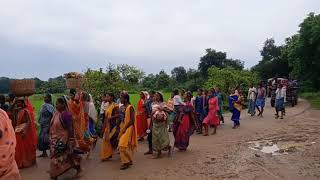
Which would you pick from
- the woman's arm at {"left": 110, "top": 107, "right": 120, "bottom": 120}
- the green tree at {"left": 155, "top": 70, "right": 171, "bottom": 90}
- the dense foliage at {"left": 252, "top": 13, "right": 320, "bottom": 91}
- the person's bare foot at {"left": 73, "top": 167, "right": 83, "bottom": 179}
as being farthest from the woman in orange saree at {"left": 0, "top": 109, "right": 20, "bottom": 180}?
the green tree at {"left": 155, "top": 70, "right": 171, "bottom": 90}

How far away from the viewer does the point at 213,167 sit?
10.1 metres

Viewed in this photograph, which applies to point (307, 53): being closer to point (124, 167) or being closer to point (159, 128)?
point (159, 128)

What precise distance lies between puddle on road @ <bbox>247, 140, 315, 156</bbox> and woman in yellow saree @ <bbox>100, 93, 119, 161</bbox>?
380cm

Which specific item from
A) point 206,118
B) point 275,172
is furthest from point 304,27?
point 275,172

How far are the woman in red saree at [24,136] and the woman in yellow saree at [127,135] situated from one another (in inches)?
80.9

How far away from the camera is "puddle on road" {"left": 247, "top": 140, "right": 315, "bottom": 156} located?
1171 centimetres

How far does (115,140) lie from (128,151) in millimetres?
907

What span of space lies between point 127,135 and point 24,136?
2352 mm

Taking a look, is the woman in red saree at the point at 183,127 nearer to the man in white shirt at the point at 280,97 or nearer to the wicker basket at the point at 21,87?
the wicker basket at the point at 21,87

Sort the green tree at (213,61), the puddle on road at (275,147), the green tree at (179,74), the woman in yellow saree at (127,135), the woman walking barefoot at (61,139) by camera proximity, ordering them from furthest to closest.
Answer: the green tree at (179,74), the green tree at (213,61), the puddle on road at (275,147), the woman in yellow saree at (127,135), the woman walking barefoot at (61,139)

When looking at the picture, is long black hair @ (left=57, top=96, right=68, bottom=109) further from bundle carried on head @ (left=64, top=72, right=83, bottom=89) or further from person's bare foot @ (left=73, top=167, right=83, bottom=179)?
bundle carried on head @ (left=64, top=72, right=83, bottom=89)

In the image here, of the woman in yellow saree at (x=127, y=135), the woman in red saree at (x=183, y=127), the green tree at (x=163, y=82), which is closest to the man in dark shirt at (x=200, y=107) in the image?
the woman in red saree at (x=183, y=127)

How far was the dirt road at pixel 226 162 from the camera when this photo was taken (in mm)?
9383

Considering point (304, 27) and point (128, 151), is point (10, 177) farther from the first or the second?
point (304, 27)
